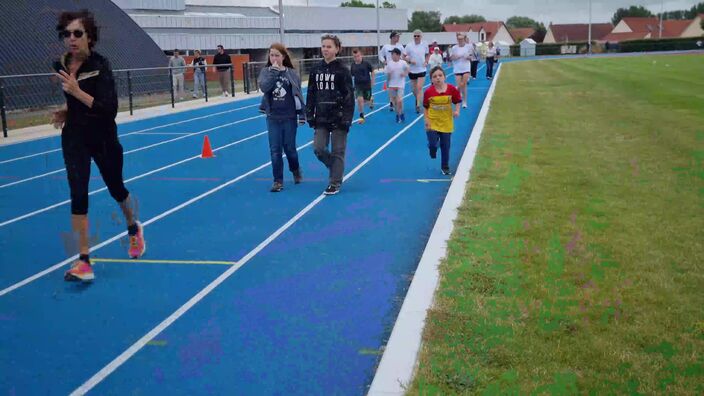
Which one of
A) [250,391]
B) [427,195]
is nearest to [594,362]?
[250,391]

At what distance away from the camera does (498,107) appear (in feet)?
68.7

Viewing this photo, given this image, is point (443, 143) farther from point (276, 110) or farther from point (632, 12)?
point (632, 12)

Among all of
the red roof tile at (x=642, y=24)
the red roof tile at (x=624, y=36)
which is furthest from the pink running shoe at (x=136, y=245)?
the red roof tile at (x=642, y=24)

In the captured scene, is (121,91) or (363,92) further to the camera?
(121,91)

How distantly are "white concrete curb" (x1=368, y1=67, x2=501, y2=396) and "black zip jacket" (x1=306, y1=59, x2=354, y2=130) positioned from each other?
220cm

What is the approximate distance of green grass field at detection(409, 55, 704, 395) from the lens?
13.7 feet

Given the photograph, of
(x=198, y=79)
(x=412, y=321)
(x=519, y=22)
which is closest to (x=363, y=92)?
(x=198, y=79)

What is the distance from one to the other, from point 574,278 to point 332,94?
4872mm

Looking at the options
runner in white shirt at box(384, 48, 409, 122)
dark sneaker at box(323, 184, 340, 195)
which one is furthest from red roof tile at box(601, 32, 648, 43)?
dark sneaker at box(323, 184, 340, 195)

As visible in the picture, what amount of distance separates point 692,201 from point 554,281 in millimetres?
3425

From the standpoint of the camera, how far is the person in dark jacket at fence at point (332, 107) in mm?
9836

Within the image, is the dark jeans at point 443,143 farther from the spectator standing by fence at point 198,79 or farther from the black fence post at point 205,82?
the spectator standing by fence at point 198,79

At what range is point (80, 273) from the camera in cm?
635

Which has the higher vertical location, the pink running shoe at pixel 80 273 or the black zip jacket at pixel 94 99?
the black zip jacket at pixel 94 99
